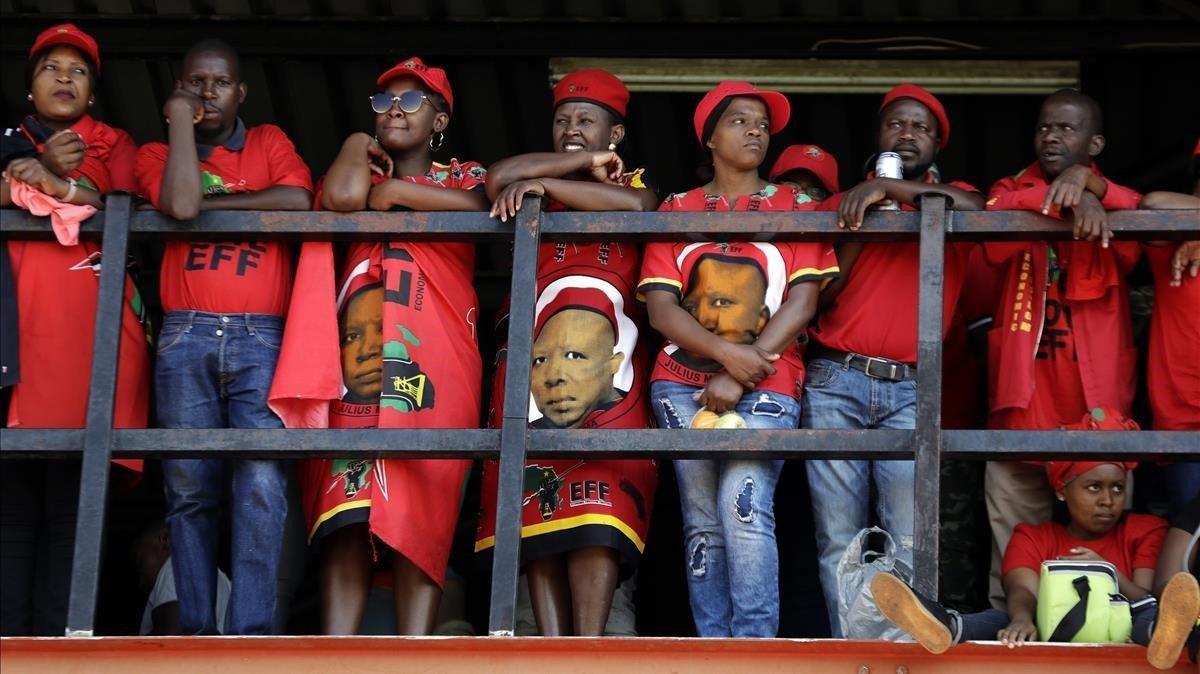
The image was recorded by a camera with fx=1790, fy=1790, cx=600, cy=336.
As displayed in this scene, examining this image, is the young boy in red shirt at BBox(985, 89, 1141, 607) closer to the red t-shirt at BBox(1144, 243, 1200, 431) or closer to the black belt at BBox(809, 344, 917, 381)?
the red t-shirt at BBox(1144, 243, 1200, 431)

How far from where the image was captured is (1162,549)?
4.99 meters

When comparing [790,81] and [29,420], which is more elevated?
[790,81]

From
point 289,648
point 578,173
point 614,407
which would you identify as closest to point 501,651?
point 289,648

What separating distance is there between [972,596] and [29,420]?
→ 3039 millimetres

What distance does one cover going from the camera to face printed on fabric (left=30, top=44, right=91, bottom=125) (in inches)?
220

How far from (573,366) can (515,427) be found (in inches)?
21.2

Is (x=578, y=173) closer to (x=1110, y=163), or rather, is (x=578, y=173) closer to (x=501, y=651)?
(x=501, y=651)

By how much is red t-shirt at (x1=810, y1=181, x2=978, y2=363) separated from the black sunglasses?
127cm

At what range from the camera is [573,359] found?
205 inches

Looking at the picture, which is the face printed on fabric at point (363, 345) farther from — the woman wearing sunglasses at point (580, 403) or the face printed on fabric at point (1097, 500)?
the face printed on fabric at point (1097, 500)

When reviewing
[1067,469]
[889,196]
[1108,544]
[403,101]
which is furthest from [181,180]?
[1108,544]

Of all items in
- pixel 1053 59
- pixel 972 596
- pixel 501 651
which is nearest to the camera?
pixel 501 651

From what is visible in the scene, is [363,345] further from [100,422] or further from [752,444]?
[752,444]

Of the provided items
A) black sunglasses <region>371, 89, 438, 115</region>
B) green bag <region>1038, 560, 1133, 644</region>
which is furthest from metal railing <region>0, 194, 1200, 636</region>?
black sunglasses <region>371, 89, 438, 115</region>
